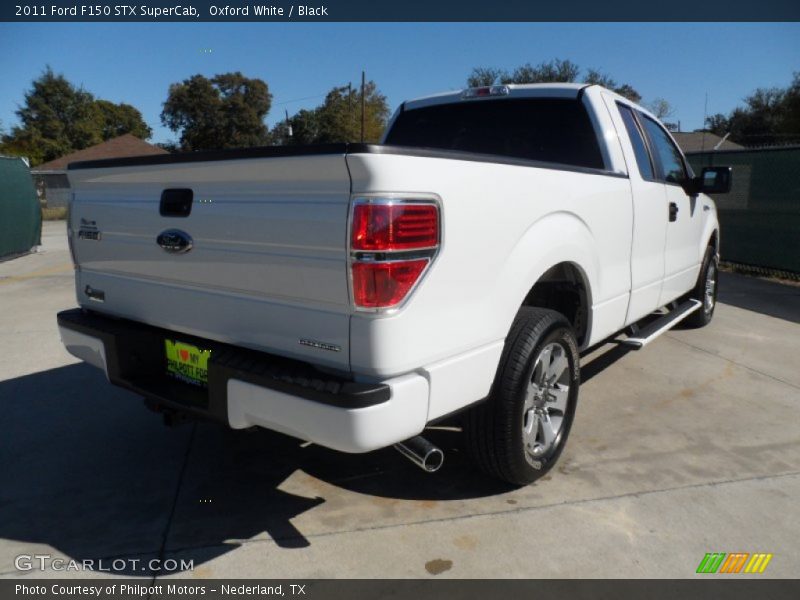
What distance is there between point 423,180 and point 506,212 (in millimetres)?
545

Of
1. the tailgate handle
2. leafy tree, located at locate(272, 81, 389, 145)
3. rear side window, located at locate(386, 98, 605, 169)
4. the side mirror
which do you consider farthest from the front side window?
leafy tree, located at locate(272, 81, 389, 145)

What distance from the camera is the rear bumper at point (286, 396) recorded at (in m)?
2.15

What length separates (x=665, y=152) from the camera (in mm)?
4953

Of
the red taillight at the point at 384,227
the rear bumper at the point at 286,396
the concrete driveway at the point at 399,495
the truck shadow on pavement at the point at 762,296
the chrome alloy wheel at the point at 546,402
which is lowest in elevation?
the truck shadow on pavement at the point at 762,296

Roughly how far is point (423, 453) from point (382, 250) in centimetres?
86

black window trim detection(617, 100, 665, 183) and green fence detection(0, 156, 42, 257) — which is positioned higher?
black window trim detection(617, 100, 665, 183)

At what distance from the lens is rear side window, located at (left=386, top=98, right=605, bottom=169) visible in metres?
4.00

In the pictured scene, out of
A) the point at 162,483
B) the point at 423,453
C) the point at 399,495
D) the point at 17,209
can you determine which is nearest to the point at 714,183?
the point at 399,495

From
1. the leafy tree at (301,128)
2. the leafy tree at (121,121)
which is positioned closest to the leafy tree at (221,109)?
the leafy tree at (301,128)

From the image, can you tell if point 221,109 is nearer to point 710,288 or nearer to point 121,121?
point 121,121

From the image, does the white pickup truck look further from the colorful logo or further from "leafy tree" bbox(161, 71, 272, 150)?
"leafy tree" bbox(161, 71, 272, 150)

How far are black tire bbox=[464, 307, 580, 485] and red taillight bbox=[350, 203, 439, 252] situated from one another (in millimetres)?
885

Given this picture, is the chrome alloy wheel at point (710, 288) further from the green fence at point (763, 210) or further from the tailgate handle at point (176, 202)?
the tailgate handle at point (176, 202)

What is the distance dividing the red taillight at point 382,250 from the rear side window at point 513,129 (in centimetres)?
218
